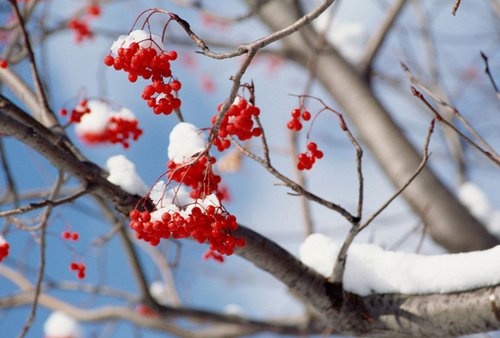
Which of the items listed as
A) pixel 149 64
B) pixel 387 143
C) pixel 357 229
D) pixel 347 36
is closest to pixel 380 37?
pixel 387 143

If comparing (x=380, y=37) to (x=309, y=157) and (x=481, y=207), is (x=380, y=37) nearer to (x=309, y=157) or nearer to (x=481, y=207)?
(x=481, y=207)

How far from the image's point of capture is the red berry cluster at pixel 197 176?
164 cm

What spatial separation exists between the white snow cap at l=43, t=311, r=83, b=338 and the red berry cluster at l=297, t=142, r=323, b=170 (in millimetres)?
3186

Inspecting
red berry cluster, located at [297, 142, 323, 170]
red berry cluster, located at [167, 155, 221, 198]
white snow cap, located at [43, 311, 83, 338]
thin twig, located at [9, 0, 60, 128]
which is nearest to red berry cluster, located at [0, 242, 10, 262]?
thin twig, located at [9, 0, 60, 128]

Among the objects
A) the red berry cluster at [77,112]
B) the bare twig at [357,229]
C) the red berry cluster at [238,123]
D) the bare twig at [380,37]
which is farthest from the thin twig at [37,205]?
the bare twig at [380,37]

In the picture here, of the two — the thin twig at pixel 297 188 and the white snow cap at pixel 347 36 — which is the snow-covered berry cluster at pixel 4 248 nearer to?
the thin twig at pixel 297 188

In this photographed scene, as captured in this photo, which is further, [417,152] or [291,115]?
[417,152]

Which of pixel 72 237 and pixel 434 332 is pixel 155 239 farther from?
pixel 434 332

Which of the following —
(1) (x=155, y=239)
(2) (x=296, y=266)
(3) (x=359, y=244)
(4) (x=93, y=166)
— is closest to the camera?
(1) (x=155, y=239)

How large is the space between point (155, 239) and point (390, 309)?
3.12 ft

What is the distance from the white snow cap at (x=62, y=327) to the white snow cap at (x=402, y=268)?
9.28ft

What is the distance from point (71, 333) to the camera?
13.8 feet

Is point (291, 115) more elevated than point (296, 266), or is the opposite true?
point (291, 115)

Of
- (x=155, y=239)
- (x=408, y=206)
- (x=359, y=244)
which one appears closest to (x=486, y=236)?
(x=408, y=206)
